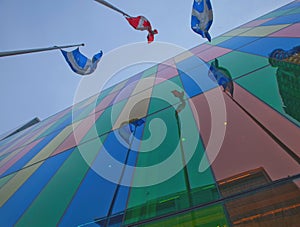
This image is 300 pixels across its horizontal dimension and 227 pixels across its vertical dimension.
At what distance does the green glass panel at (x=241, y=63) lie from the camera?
245 inches

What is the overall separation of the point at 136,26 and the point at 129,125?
3477 millimetres

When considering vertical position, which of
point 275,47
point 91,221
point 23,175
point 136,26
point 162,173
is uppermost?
point 136,26

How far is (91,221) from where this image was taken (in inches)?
151

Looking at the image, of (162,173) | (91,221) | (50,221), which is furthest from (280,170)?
(50,221)

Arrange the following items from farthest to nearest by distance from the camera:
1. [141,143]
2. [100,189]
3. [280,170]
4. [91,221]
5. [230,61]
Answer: [230,61] < [141,143] < [100,189] < [91,221] < [280,170]

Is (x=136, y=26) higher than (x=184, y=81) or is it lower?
higher

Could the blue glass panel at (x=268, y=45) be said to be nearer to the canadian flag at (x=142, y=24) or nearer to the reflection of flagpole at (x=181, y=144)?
the reflection of flagpole at (x=181, y=144)

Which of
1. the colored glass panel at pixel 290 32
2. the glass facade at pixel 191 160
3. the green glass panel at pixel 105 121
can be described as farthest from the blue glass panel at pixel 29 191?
the colored glass panel at pixel 290 32

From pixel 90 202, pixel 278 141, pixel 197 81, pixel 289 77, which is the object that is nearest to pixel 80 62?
pixel 197 81

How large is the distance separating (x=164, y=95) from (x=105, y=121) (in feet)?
6.43

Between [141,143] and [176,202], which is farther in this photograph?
[141,143]

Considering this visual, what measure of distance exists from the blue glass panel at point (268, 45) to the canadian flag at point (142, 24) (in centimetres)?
280

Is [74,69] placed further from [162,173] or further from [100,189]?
[162,173]

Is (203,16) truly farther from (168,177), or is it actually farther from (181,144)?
(168,177)
